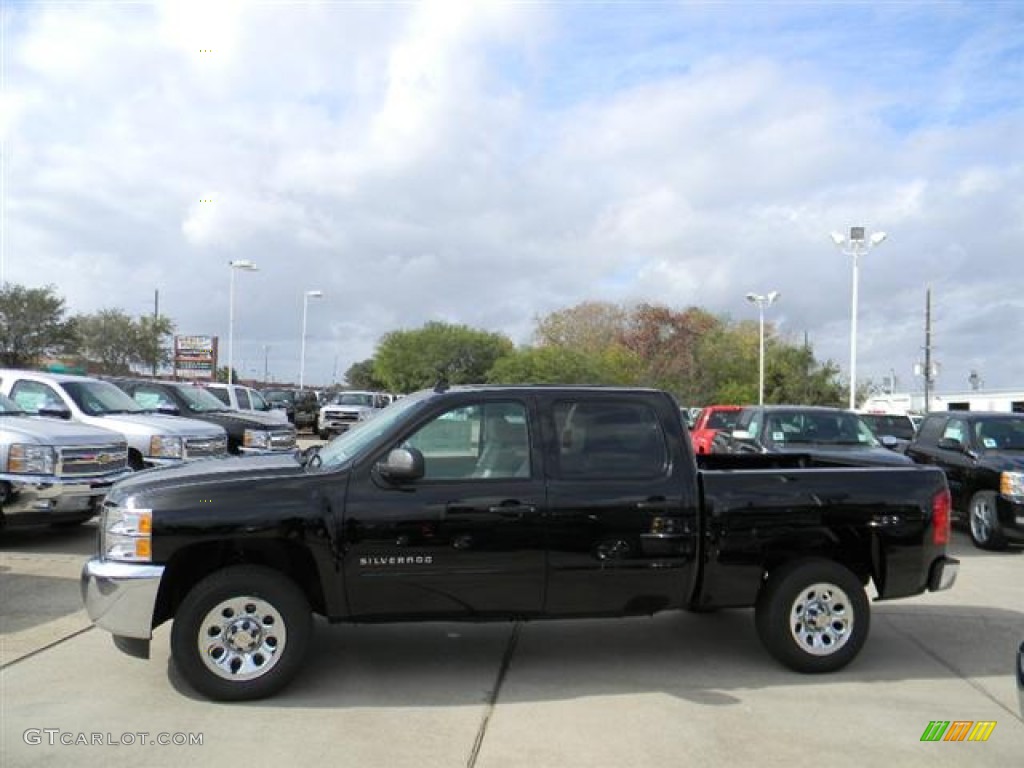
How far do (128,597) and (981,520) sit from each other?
32.9ft

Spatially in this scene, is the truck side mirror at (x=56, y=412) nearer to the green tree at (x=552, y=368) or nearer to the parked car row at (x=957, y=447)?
the parked car row at (x=957, y=447)

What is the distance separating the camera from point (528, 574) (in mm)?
5348

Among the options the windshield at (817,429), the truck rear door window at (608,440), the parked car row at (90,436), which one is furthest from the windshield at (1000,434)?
the parked car row at (90,436)

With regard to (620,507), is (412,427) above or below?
above

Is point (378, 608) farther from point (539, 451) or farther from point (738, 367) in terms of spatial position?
point (738, 367)

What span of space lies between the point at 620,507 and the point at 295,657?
6.86ft

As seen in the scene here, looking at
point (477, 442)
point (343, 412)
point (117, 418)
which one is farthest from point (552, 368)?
point (477, 442)

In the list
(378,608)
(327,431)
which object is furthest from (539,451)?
(327,431)

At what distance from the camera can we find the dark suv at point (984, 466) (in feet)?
34.8

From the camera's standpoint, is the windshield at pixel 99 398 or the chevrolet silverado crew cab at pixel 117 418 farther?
the windshield at pixel 99 398

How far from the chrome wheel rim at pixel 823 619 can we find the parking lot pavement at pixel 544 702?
216 mm

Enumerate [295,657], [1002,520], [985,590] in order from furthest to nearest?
[1002,520] → [985,590] → [295,657]

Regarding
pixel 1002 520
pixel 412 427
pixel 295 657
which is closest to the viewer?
pixel 295 657

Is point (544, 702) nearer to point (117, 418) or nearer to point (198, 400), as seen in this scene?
point (117, 418)
